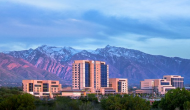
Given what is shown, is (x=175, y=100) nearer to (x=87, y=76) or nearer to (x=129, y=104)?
(x=129, y=104)

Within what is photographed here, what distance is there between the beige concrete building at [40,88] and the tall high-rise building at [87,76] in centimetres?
1242

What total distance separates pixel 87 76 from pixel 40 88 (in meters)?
21.8

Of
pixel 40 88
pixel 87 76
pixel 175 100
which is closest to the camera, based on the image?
pixel 175 100

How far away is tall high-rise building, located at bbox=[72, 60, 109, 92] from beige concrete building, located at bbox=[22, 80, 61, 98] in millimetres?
12419

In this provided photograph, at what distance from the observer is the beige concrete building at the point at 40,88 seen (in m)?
127

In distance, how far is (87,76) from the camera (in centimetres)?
14500

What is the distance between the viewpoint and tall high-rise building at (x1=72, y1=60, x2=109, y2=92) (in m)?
144

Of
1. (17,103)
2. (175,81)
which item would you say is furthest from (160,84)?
(17,103)

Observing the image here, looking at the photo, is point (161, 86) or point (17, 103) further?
point (161, 86)

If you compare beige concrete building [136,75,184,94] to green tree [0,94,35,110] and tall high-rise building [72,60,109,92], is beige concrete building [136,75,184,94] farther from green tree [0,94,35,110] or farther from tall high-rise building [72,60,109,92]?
green tree [0,94,35,110]

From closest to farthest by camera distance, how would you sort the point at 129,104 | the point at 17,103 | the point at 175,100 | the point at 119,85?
1. the point at 129,104
2. the point at 17,103
3. the point at 175,100
4. the point at 119,85

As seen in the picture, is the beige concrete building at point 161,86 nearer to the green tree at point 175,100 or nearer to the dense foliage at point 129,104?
the green tree at point 175,100

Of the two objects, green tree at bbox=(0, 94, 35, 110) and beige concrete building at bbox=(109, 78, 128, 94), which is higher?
beige concrete building at bbox=(109, 78, 128, 94)

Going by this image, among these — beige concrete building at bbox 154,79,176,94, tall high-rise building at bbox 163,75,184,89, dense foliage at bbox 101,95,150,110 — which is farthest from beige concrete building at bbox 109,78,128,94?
dense foliage at bbox 101,95,150,110
